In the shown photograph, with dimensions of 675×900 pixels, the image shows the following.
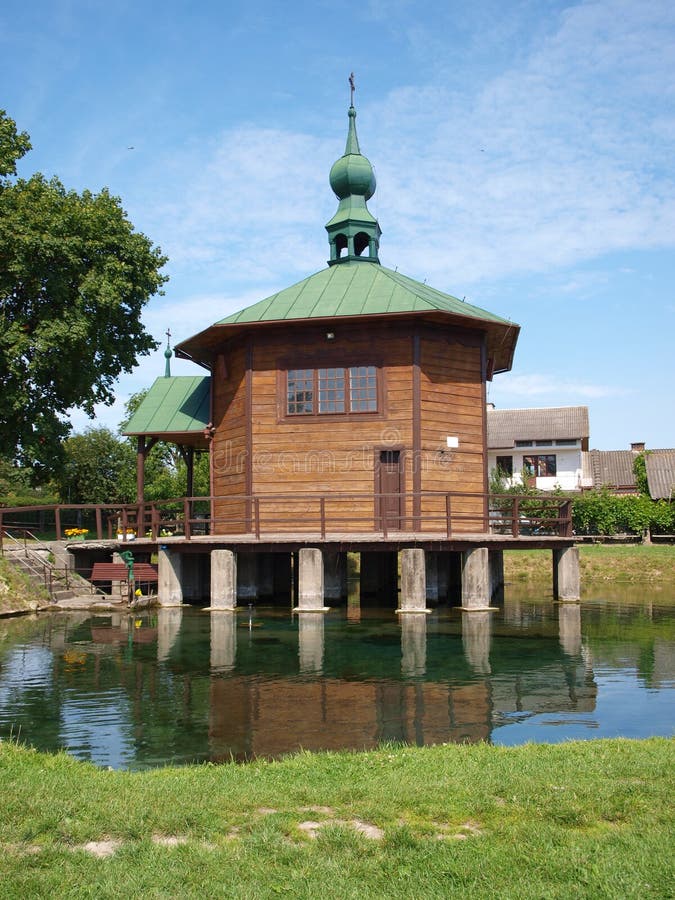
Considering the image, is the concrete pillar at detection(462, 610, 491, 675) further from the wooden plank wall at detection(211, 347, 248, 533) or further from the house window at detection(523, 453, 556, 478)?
the house window at detection(523, 453, 556, 478)

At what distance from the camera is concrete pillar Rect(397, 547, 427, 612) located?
21.0 meters

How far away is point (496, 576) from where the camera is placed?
95.2 feet

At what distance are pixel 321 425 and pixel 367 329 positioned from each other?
3.02 meters

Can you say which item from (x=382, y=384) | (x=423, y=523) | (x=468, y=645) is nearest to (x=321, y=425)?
(x=382, y=384)

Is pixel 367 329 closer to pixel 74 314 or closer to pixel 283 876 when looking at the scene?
pixel 74 314

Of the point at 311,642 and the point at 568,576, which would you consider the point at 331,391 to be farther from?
the point at 311,642

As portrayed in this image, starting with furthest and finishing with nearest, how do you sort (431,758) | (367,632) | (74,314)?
(74,314), (367,632), (431,758)

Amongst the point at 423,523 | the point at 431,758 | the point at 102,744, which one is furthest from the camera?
the point at 423,523

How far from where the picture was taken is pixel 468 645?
56.1 ft

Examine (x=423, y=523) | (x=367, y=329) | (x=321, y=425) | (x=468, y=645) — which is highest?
(x=367, y=329)

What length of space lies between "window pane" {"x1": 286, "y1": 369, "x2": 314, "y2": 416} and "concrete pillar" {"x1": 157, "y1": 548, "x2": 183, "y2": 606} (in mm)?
5284

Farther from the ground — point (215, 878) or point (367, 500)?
point (367, 500)

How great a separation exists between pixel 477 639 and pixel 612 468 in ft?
170

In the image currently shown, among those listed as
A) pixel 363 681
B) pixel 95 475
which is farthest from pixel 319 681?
pixel 95 475
